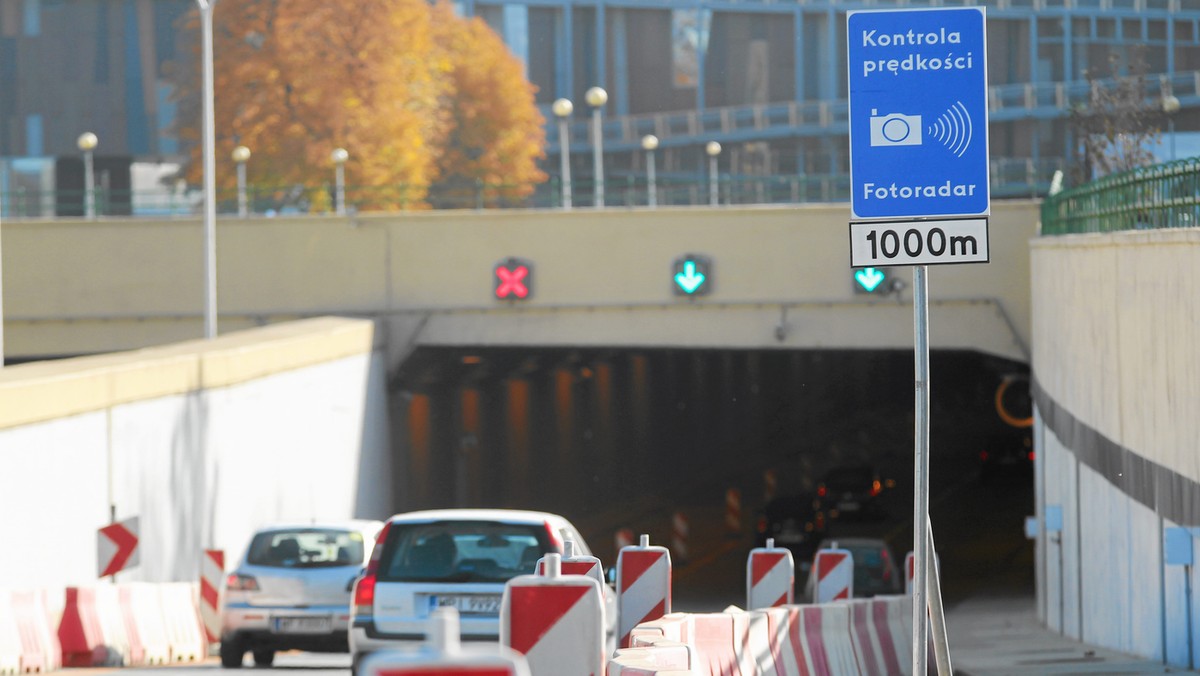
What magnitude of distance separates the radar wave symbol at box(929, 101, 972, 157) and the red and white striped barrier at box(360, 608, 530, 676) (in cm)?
471

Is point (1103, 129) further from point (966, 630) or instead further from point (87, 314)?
point (87, 314)

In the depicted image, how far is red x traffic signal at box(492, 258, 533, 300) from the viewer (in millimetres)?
34531

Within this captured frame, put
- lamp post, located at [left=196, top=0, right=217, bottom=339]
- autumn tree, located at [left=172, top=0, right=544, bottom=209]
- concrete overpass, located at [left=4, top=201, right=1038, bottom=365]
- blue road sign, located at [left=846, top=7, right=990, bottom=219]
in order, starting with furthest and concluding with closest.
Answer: autumn tree, located at [left=172, top=0, right=544, bottom=209] < concrete overpass, located at [left=4, top=201, right=1038, bottom=365] < lamp post, located at [left=196, top=0, right=217, bottom=339] < blue road sign, located at [left=846, top=7, right=990, bottom=219]

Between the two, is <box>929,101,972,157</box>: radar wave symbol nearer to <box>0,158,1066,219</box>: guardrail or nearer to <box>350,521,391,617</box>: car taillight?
<box>350,521,391,617</box>: car taillight

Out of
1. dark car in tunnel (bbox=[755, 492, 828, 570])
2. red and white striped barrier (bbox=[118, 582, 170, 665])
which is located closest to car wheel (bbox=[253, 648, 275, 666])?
red and white striped barrier (bbox=[118, 582, 170, 665])

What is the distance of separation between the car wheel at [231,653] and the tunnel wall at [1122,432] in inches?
Result: 309

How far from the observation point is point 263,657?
1762cm

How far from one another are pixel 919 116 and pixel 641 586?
17.1ft

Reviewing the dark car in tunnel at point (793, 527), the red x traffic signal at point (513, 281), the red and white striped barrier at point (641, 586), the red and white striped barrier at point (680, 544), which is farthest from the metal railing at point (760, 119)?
the red and white striped barrier at point (641, 586)

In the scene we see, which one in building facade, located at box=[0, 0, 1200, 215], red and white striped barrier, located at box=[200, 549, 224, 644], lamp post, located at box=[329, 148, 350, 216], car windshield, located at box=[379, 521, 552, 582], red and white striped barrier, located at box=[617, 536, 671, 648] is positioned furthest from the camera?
building facade, located at box=[0, 0, 1200, 215]

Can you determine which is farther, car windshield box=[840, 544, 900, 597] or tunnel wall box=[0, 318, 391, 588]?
car windshield box=[840, 544, 900, 597]

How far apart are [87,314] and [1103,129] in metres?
19.8

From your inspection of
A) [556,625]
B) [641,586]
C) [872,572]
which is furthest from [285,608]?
[872,572]

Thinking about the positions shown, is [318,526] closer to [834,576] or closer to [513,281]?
[834,576]
